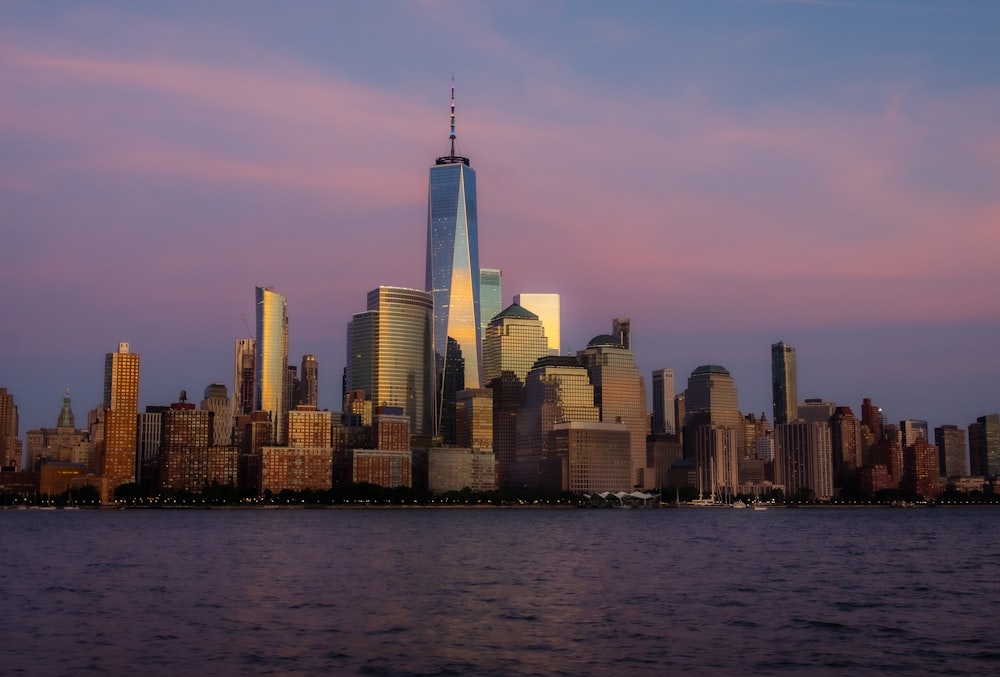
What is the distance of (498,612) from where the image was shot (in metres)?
60.9

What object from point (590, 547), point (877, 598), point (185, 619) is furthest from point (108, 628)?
point (590, 547)

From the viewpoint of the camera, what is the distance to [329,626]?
181 ft

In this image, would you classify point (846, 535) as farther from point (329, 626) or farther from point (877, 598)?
point (329, 626)

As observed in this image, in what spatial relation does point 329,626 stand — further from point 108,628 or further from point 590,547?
point 590,547

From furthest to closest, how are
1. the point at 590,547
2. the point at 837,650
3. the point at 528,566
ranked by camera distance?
the point at 590,547, the point at 528,566, the point at 837,650

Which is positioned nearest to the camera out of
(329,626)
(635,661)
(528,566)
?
(635,661)

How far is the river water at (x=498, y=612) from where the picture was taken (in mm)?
46312

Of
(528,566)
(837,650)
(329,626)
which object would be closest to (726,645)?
(837,650)

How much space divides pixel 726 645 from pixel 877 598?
22355mm

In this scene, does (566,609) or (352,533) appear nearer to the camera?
(566,609)

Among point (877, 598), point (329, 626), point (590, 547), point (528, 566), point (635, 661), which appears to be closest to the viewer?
point (635, 661)

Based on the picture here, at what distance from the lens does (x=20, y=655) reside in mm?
47906

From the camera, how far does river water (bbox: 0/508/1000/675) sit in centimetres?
4631

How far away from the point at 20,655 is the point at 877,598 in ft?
150
